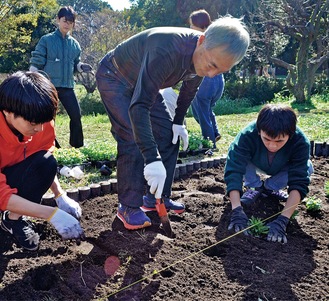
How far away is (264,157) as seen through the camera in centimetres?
332

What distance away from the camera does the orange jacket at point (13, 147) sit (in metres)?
2.29

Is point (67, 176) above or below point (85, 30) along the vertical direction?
below

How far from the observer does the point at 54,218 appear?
2385 mm

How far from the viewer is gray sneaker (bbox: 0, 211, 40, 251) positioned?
2.62 meters

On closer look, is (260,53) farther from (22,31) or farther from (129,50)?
(129,50)

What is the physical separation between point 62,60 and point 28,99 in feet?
10.9

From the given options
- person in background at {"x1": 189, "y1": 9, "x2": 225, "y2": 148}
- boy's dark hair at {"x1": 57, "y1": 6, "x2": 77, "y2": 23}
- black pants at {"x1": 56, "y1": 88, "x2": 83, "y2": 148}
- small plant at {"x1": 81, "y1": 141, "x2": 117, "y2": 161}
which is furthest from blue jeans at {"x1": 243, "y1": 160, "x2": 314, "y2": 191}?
boy's dark hair at {"x1": 57, "y1": 6, "x2": 77, "y2": 23}

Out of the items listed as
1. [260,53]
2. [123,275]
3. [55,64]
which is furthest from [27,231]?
[260,53]

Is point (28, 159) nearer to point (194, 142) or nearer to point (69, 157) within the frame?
point (69, 157)

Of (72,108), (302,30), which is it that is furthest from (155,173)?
(302,30)

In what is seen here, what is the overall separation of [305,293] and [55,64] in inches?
166

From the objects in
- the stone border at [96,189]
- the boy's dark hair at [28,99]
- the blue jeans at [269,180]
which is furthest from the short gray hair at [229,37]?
the stone border at [96,189]

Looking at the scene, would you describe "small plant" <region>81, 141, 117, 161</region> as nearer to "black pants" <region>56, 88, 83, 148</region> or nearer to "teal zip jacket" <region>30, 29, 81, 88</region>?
"black pants" <region>56, 88, 83, 148</region>

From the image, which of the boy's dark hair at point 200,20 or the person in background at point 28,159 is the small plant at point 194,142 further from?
the person in background at point 28,159
